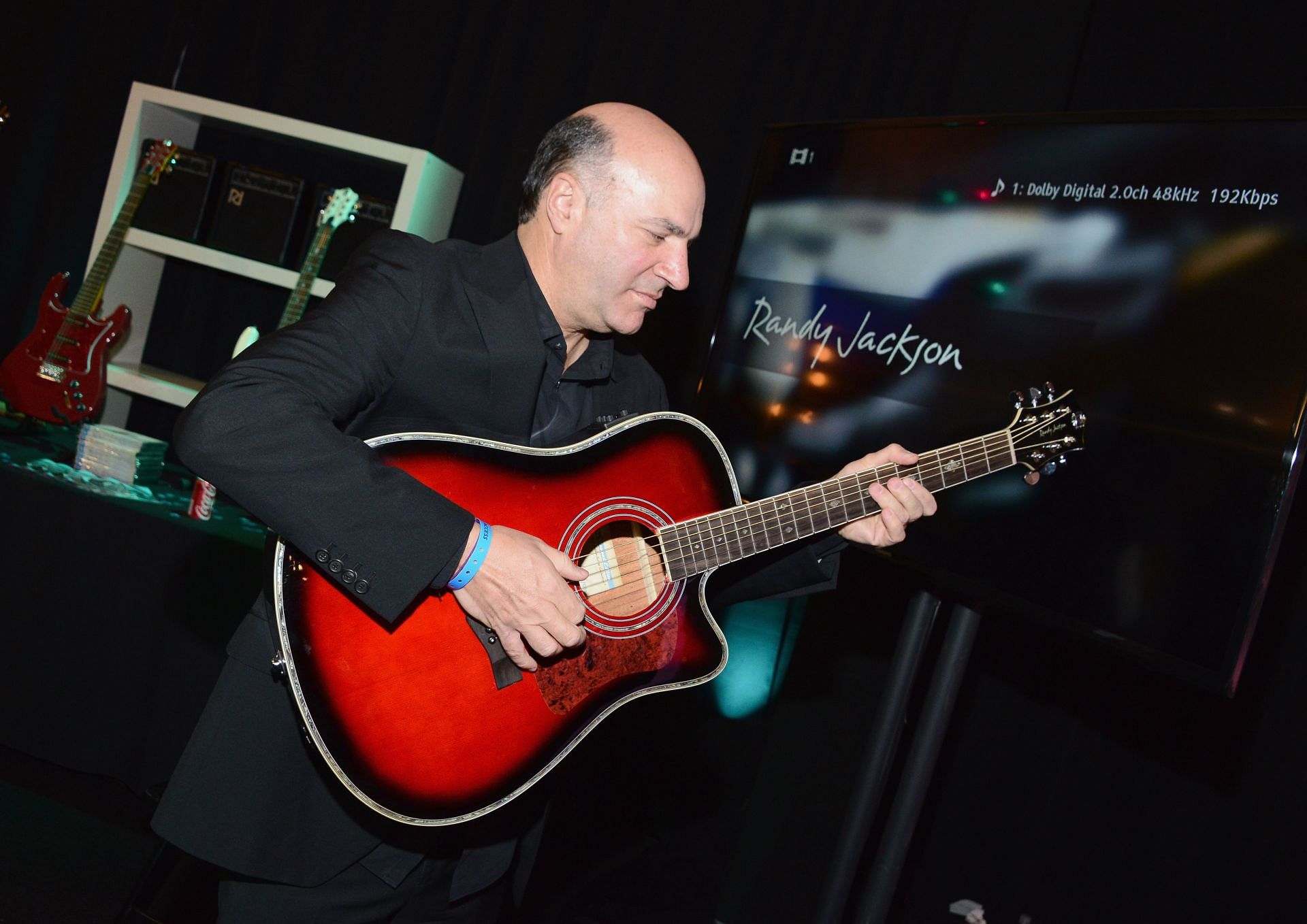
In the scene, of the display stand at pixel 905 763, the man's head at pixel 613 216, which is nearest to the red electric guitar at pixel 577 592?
the man's head at pixel 613 216

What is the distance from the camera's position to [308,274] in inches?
127

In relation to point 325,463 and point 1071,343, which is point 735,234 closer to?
point 1071,343

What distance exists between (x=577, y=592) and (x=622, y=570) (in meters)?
0.10

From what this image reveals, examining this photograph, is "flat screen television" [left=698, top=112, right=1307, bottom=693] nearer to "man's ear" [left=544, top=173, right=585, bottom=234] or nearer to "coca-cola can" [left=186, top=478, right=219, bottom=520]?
"man's ear" [left=544, top=173, right=585, bottom=234]

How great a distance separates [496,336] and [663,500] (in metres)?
0.41

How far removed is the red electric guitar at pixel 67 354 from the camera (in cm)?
322

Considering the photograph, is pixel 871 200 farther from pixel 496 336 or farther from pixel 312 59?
pixel 312 59

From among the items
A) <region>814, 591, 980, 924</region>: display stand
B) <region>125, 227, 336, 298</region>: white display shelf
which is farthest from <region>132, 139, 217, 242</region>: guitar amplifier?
<region>814, 591, 980, 924</region>: display stand

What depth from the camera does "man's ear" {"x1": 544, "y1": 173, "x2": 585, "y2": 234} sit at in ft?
5.56

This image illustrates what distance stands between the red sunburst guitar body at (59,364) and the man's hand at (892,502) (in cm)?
271

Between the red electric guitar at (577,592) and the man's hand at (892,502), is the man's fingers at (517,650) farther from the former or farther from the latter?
the man's hand at (892,502)

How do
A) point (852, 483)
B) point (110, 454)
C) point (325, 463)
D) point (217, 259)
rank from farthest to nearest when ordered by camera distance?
point (217, 259) → point (110, 454) → point (852, 483) → point (325, 463)

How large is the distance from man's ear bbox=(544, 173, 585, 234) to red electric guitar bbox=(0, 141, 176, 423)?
2242mm

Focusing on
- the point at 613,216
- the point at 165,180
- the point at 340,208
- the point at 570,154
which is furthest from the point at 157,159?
the point at 613,216
